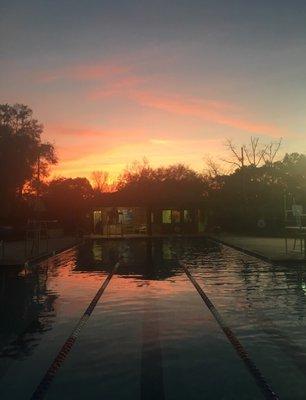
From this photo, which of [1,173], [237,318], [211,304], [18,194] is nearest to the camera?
[237,318]

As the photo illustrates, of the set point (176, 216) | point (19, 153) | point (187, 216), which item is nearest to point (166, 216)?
point (176, 216)

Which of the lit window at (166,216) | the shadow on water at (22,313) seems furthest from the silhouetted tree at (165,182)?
the shadow on water at (22,313)

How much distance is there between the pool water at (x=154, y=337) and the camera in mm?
5156

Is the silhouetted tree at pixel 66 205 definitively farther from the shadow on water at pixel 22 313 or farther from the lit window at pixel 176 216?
the shadow on water at pixel 22 313

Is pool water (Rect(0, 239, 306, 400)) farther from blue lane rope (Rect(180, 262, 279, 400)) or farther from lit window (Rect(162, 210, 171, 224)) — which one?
lit window (Rect(162, 210, 171, 224))

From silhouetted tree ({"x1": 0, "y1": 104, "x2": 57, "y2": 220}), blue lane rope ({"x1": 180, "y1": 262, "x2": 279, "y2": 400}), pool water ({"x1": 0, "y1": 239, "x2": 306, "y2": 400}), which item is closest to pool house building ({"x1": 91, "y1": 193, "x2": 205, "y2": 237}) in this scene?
silhouetted tree ({"x1": 0, "y1": 104, "x2": 57, "y2": 220})

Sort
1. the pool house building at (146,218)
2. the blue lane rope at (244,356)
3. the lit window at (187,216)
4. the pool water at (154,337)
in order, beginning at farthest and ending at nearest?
the lit window at (187,216) < the pool house building at (146,218) < the pool water at (154,337) < the blue lane rope at (244,356)

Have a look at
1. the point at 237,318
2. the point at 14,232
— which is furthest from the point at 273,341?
the point at 14,232

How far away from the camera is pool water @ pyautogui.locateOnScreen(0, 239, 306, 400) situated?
16.9 ft

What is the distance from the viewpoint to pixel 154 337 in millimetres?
7250

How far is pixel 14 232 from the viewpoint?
4047cm

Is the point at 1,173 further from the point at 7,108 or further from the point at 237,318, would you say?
the point at 237,318

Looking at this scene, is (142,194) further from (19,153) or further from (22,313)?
(22,313)

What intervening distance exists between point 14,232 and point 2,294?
97.2ft
